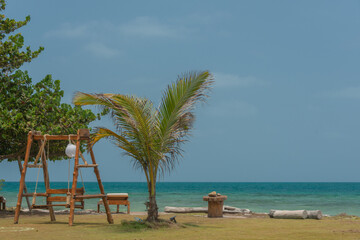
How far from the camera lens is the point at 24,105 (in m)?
17.5

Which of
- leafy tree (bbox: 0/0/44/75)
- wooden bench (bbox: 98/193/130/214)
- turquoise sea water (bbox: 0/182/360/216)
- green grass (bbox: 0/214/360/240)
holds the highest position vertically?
leafy tree (bbox: 0/0/44/75)

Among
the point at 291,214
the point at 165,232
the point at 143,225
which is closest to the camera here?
the point at 165,232

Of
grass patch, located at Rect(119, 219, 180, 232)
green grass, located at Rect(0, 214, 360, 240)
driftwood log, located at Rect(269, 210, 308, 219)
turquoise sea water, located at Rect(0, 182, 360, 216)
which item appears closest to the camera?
green grass, located at Rect(0, 214, 360, 240)

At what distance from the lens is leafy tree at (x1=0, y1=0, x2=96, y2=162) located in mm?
16922

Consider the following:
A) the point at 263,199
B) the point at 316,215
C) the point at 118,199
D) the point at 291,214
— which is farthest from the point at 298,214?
the point at 263,199

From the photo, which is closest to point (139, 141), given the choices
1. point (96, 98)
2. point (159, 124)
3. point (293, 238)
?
point (159, 124)

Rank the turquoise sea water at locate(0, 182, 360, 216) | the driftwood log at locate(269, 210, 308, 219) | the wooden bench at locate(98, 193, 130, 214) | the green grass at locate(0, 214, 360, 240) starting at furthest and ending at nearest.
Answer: the turquoise sea water at locate(0, 182, 360, 216) → the wooden bench at locate(98, 193, 130, 214) → the driftwood log at locate(269, 210, 308, 219) → the green grass at locate(0, 214, 360, 240)

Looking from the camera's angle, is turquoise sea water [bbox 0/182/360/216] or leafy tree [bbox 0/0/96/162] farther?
turquoise sea water [bbox 0/182/360/216]

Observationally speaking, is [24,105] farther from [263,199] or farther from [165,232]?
[263,199]

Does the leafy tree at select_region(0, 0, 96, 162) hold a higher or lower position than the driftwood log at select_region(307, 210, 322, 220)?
higher

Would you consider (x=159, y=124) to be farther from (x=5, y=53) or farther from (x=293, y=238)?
(x=5, y=53)

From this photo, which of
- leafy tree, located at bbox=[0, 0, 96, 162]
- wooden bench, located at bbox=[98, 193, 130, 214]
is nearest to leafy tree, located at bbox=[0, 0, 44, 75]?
leafy tree, located at bbox=[0, 0, 96, 162]

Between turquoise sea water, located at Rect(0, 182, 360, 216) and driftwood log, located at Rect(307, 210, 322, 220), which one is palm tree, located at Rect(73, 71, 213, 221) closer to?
driftwood log, located at Rect(307, 210, 322, 220)

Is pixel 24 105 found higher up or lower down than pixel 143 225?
higher up
